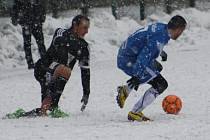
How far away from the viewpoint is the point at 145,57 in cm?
786

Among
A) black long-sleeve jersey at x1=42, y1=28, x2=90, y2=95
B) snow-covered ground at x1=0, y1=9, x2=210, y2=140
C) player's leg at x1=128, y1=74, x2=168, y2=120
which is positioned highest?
black long-sleeve jersey at x1=42, y1=28, x2=90, y2=95

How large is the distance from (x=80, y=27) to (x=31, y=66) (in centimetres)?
629

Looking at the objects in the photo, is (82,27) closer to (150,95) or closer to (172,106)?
(150,95)

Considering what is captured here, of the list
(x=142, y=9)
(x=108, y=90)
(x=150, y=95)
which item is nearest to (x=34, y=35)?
(x=108, y=90)

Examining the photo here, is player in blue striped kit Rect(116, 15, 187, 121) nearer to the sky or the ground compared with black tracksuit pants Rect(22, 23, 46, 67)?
nearer to the sky

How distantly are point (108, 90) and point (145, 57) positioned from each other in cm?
391

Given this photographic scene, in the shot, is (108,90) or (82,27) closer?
(82,27)

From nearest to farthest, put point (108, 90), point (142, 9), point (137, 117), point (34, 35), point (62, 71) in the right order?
1. point (137, 117)
2. point (62, 71)
3. point (108, 90)
4. point (34, 35)
5. point (142, 9)

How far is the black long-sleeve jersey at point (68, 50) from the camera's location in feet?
28.1

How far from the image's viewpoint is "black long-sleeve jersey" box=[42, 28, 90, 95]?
8.56 metres

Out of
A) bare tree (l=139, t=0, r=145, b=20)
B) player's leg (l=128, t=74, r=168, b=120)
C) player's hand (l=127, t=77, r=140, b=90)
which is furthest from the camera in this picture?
bare tree (l=139, t=0, r=145, b=20)

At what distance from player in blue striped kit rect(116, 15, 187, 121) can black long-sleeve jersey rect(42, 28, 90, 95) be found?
Result: 562mm

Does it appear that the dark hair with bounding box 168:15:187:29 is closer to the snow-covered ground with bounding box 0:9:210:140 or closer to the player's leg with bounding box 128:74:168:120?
the player's leg with bounding box 128:74:168:120

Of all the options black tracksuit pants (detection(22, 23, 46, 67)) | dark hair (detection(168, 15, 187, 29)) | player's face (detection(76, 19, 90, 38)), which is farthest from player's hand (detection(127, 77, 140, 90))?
black tracksuit pants (detection(22, 23, 46, 67))
